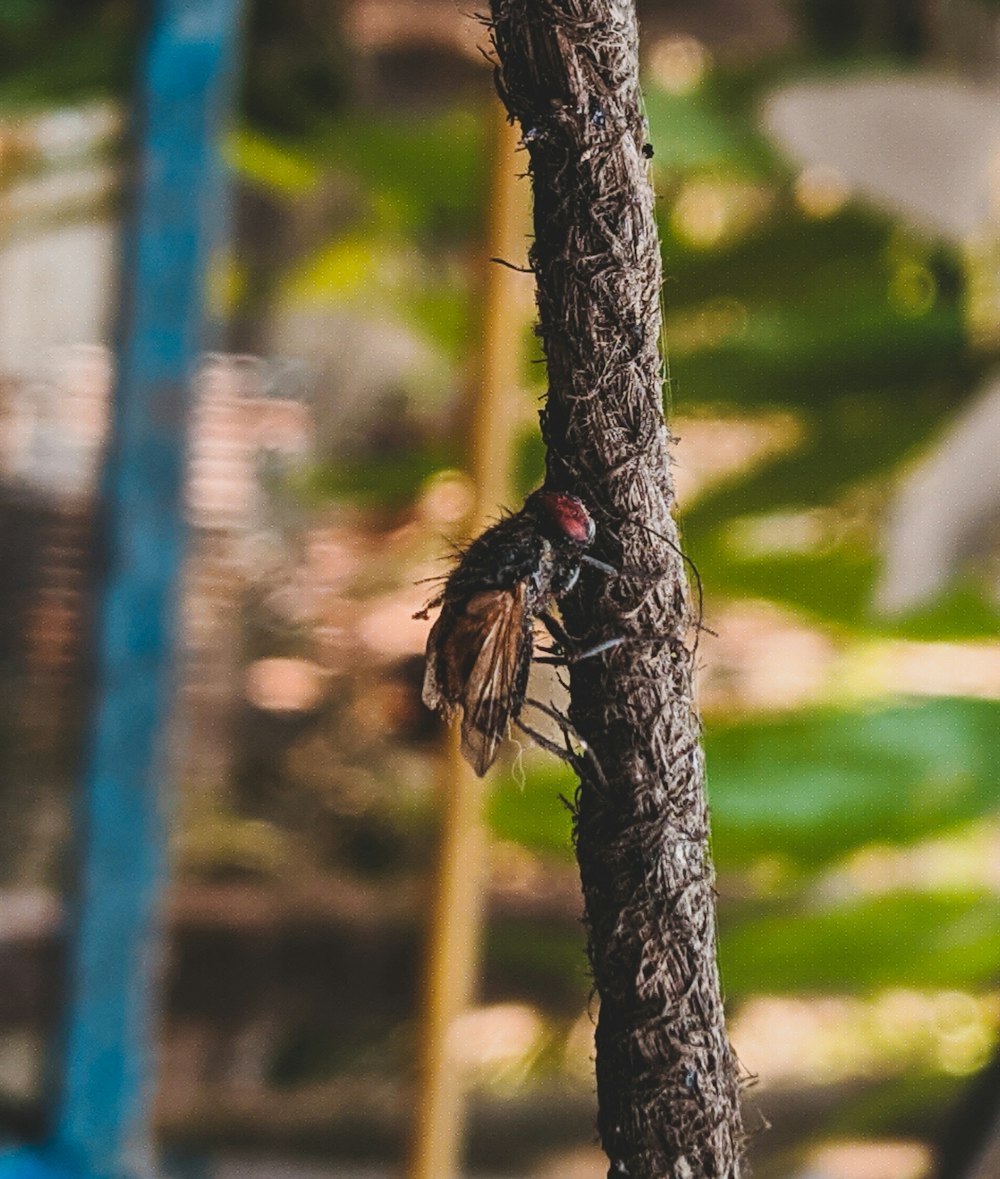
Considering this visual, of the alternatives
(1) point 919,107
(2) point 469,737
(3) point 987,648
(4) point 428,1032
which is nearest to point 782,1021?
(3) point 987,648

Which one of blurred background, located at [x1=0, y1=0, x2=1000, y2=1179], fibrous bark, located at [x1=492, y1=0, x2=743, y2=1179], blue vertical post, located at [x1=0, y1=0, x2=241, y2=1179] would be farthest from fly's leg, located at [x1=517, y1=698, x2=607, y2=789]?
blue vertical post, located at [x1=0, y1=0, x2=241, y2=1179]

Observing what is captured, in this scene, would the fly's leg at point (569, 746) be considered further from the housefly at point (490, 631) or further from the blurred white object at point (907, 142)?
the blurred white object at point (907, 142)

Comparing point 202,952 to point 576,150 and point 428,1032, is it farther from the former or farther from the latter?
point 576,150

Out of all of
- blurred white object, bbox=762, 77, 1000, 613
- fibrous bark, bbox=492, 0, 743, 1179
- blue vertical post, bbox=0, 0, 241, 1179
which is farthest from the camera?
blurred white object, bbox=762, 77, 1000, 613

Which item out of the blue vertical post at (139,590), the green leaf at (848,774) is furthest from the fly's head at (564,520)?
the green leaf at (848,774)

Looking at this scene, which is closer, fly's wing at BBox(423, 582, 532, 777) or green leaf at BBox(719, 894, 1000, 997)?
fly's wing at BBox(423, 582, 532, 777)

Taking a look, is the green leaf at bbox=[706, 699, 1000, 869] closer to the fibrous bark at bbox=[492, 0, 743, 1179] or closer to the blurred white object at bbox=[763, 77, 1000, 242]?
the blurred white object at bbox=[763, 77, 1000, 242]
